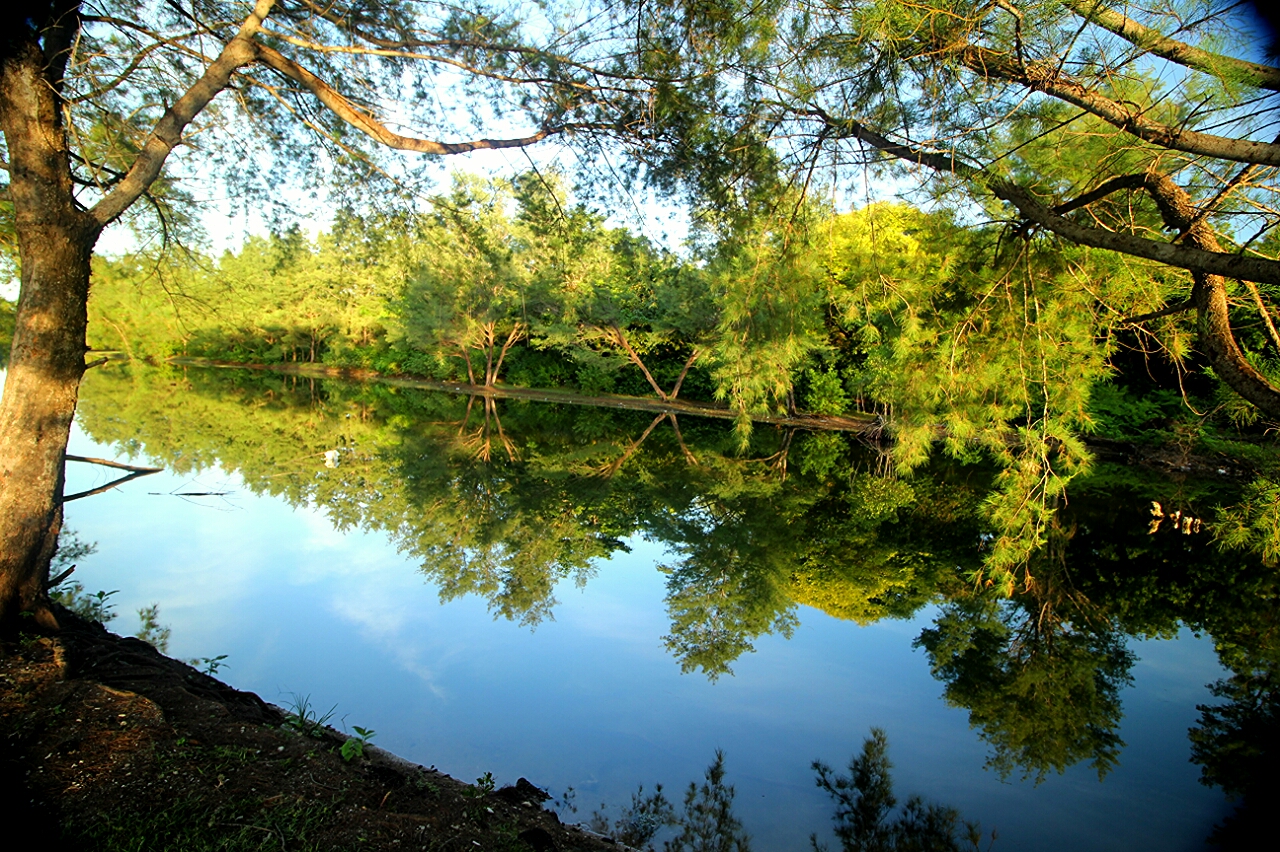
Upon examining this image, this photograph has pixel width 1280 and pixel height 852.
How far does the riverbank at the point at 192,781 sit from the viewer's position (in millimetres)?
2271

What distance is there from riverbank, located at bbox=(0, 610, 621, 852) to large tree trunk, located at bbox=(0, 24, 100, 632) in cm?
50

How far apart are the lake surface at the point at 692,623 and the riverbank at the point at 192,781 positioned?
39.1 inches

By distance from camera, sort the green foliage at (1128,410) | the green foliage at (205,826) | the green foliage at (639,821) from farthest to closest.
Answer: the green foliage at (1128,410) → the green foliage at (639,821) → the green foliage at (205,826)

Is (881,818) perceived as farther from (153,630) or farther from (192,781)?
(153,630)

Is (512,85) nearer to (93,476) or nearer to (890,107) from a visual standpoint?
(890,107)

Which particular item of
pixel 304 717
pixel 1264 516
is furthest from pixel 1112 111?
pixel 304 717

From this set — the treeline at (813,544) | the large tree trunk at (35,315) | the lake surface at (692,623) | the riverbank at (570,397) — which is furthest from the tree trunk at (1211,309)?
the riverbank at (570,397)

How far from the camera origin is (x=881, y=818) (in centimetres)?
385

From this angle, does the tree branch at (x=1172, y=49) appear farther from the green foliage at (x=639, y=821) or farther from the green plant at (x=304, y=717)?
the green plant at (x=304, y=717)

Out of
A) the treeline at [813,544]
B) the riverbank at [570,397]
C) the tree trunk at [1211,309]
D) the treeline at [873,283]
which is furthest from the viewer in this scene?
the riverbank at [570,397]

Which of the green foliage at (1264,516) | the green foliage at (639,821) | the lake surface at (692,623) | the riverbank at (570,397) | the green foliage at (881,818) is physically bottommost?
the green foliage at (639,821)

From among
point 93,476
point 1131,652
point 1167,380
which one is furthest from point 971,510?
point 93,476

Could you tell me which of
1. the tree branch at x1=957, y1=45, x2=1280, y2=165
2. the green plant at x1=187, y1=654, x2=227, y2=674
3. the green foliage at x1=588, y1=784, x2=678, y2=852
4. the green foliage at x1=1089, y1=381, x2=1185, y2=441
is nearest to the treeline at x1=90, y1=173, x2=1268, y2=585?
the tree branch at x1=957, y1=45, x2=1280, y2=165

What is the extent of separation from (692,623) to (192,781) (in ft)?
15.1
